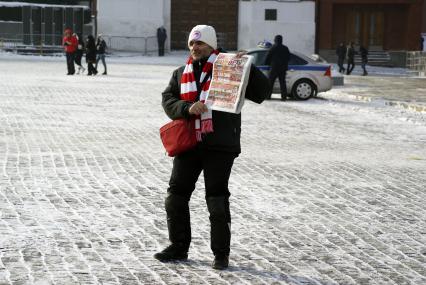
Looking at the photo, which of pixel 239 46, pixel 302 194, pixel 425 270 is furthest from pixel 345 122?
pixel 239 46

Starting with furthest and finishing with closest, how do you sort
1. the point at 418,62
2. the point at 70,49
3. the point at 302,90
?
the point at 418,62
the point at 70,49
the point at 302,90

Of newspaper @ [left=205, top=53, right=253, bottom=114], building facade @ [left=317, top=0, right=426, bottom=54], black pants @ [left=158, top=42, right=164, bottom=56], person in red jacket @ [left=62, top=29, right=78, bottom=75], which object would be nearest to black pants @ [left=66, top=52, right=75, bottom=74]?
person in red jacket @ [left=62, top=29, right=78, bottom=75]

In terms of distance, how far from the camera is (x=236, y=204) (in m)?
10.1

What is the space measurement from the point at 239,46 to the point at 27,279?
183 feet

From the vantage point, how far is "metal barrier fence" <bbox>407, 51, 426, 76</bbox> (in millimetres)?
45625

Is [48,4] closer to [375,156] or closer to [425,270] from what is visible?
[375,156]

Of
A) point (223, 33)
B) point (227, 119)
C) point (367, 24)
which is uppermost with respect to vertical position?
point (367, 24)

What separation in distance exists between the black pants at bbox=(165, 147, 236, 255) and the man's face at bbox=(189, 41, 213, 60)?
0.67 meters

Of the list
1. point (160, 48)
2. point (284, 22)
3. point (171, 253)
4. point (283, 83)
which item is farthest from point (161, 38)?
point (171, 253)

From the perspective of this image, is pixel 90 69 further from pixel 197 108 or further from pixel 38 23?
pixel 197 108

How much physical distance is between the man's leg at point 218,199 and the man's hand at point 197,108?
0.32 metres

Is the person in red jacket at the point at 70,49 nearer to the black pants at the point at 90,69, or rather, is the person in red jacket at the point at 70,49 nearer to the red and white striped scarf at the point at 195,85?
the black pants at the point at 90,69

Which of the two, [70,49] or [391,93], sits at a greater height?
[70,49]

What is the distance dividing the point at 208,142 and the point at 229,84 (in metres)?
0.43
